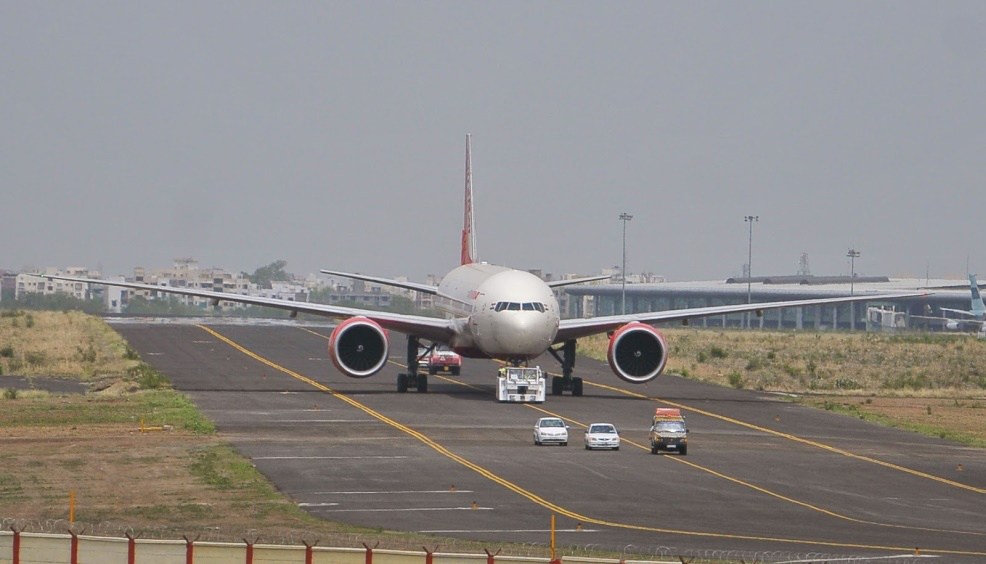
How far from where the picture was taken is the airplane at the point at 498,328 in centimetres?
5669

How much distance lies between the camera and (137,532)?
83.9ft

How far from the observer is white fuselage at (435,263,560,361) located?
56.3 m

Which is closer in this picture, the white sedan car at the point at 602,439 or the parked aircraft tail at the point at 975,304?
the white sedan car at the point at 602,439

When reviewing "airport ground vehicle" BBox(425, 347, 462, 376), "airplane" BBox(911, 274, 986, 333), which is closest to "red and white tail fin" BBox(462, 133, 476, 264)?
"airport ground vehicle" BBox(425, 347, 462, 376)

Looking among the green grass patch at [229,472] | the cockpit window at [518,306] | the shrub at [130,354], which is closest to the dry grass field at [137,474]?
the green grass patch at [229,472]

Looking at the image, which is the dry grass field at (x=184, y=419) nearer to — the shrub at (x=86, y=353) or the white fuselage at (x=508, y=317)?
the shrub at (x=86, y=353)

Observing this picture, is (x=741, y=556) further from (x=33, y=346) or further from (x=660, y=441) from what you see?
(x=33, y=346)

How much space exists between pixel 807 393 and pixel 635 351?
48.0ft

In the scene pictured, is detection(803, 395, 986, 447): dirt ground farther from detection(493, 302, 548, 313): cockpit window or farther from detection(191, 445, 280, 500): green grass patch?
detection(191, 445, 280, 500): green grass patch

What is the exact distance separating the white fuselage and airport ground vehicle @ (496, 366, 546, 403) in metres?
0.74

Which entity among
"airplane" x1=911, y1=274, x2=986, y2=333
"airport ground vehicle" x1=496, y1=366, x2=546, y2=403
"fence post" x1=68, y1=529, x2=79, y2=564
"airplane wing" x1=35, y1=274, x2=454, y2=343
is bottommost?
"fence post" x1=68, y1=529, x2=79, y2=564

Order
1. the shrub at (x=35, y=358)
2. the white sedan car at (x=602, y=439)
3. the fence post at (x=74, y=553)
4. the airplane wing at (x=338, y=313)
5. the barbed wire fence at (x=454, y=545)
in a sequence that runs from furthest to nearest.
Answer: the shrub at (x=35, y=358), the airplane wing at (x=338, y=313), the white sedan car at (x=602, y=439), the barbed wire fence at (x=454, y=545), the fence post at (x=74, y=553)

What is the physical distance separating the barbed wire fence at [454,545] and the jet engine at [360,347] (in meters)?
29.9

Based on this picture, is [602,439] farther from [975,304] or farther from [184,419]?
[975,304]
